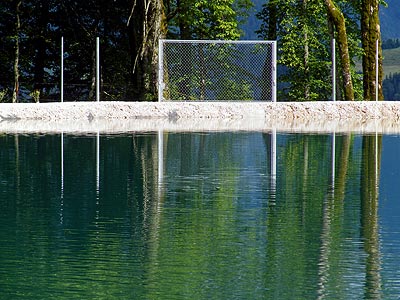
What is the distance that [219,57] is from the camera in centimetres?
3092

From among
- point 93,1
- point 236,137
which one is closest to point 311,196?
point 236,137

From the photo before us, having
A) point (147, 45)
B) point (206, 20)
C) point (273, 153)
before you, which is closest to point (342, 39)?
point (147, 45)

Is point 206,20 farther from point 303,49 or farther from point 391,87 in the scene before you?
point 391,87

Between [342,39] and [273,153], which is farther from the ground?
[342,39]

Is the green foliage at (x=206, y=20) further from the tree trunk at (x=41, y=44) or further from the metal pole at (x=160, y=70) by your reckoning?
the metal pole at (x=160, y=70)

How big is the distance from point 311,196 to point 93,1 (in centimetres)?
2633

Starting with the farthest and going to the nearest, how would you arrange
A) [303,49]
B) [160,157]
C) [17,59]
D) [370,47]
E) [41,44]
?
[303,49], [41,44], [17,59], [370,47], [160,157]

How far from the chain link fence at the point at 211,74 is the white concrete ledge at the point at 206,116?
77 centimetres

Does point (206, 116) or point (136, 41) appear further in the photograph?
point (136, 41)

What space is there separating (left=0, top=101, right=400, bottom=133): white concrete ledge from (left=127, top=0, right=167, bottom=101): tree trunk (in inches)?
142

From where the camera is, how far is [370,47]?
33.5 meters

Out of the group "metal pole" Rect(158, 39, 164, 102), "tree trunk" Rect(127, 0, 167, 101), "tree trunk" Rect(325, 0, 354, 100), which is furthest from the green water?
"tree trunk" Rect(325, 0, 354, 100)

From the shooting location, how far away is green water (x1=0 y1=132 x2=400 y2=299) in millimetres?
7074

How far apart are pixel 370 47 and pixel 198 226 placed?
24868mm
